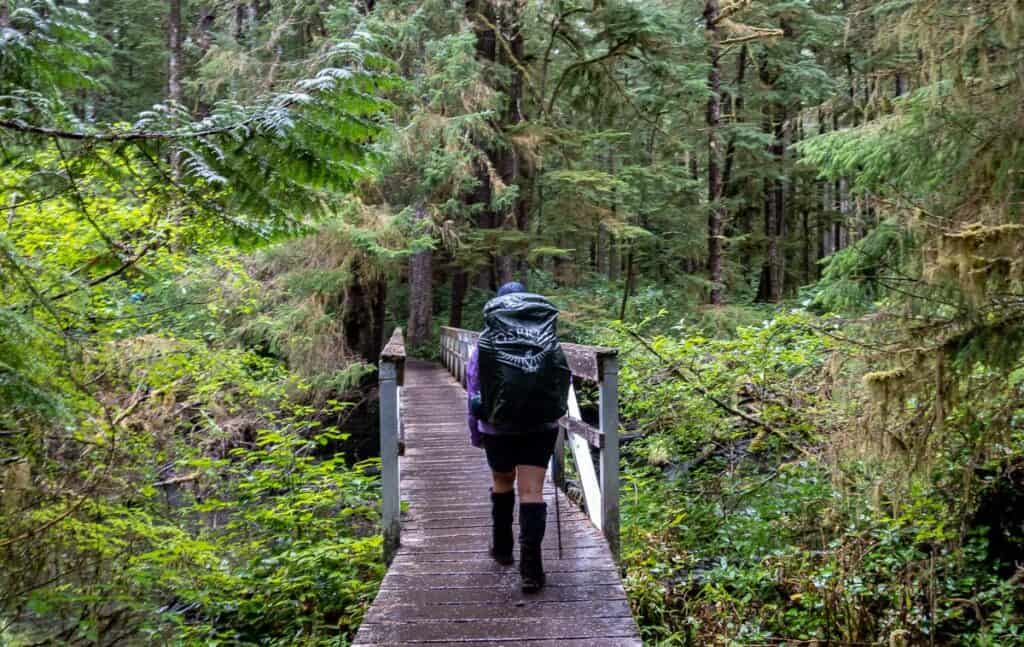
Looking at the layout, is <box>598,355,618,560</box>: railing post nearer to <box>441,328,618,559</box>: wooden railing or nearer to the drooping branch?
<box>441,328,618,559</box>: wooden railing

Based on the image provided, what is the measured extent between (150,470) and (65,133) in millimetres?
4250

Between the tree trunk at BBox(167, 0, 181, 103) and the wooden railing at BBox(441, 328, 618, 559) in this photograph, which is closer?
the wooden railing at BBox(441, 328, 618, 559)

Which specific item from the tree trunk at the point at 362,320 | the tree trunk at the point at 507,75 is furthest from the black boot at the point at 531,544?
the tree trunk at the point at 507,75

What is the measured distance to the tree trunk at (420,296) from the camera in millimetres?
19250

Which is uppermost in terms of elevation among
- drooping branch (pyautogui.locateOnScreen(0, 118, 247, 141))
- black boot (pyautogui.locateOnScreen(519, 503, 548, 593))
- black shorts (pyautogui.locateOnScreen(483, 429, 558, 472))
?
drooping branch (pyautogui.locateOnScreen(0, 118, 247, 141))

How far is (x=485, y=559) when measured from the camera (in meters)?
4.70

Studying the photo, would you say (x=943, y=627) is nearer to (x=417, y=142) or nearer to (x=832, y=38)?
(x=417, y=142)

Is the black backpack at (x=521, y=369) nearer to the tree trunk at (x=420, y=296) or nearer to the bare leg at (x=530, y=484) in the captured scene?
the bare leg at (x=530, y=484)

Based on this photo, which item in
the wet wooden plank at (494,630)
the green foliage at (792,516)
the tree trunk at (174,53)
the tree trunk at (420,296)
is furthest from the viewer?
the tree trunk at (420,296)

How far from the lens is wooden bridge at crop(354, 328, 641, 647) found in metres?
3.76

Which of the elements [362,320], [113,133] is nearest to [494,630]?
[113,133]

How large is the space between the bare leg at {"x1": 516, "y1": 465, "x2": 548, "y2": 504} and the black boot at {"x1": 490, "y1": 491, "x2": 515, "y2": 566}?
0.29 m

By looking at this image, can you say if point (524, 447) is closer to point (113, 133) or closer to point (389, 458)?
point (389, 458)

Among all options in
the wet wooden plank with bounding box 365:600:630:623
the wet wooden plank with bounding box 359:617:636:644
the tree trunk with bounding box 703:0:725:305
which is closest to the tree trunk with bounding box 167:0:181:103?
the tree trunk with bounding box 703:0:725:305
